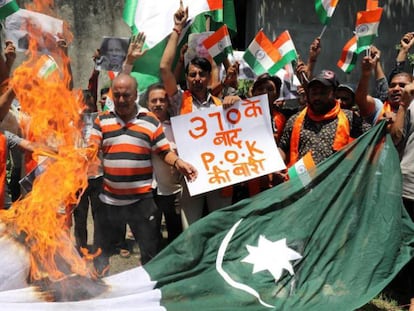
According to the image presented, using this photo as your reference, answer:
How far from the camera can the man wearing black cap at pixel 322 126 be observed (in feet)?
15.2

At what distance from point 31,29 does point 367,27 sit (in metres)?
3.22

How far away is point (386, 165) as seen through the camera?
441 centimetres

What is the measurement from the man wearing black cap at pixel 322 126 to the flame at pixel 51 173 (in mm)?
1765

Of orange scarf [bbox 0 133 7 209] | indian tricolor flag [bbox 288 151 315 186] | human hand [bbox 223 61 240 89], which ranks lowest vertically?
indian tricolor flag [bbox 288 151 315 186]

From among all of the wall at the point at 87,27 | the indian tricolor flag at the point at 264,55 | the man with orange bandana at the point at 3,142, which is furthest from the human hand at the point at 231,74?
the wall at the point at 87,27

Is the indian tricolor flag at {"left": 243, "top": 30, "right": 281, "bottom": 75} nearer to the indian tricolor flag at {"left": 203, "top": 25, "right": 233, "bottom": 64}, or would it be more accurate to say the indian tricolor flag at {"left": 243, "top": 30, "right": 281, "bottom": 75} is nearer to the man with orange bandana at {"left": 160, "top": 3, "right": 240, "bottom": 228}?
the indian tricolor flag at {"left": 203, "top": 25, "right": 233, "bottom": 64}

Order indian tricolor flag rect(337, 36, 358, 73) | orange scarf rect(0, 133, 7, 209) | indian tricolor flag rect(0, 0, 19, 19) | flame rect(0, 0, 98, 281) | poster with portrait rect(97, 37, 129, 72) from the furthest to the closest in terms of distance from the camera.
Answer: indian tricolor flag rect(337, 36, 358, 73) < poster with portrait rect(97, 37, 129, 72) < indian tricolor flag rect(0, 0, 19, 19) < orange scarf rect(0, 133, 7, 209) < flame rect(0, 0, 98, 281)

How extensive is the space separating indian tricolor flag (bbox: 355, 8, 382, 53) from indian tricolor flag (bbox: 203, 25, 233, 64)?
1296mm

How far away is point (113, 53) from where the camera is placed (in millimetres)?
5676

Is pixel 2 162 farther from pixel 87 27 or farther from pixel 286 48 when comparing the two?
pixel 87 27

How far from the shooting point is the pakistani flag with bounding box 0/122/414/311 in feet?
12.6

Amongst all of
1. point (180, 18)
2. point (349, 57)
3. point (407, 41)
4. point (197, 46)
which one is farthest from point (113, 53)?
point (407, 41)

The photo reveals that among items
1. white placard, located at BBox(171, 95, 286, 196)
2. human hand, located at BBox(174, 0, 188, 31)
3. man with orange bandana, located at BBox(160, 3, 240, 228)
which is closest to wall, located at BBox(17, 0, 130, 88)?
human hand, located at BBox(174, 0, 188, 31)

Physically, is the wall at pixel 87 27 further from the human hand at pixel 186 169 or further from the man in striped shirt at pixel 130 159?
the human hand at pixel 186 169
